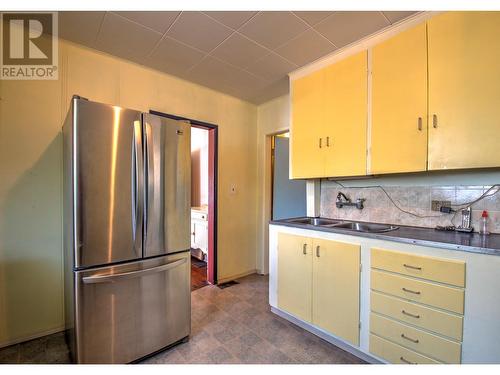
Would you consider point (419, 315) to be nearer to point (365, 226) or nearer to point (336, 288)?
point (336, 288)

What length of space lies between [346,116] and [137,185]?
5.75ft

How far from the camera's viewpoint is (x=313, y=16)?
163 centimetres

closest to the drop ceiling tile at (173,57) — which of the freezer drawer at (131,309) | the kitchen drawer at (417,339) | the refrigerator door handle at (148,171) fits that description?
the refrigerator door handle at (148,171)

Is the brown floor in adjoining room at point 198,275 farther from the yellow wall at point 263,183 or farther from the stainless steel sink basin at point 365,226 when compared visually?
the stainless steel sink basin at point 365,226

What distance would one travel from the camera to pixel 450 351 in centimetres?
126

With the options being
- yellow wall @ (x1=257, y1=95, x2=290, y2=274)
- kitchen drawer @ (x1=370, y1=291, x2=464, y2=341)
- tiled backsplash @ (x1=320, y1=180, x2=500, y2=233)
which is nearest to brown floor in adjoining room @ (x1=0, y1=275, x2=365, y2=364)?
kitchen drawer @ (x1=370, y1=291, x2=464, y2=341)

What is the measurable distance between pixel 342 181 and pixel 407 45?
3.95 feet

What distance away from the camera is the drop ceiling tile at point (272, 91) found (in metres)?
2.69

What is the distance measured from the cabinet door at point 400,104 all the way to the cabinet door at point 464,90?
56 mm

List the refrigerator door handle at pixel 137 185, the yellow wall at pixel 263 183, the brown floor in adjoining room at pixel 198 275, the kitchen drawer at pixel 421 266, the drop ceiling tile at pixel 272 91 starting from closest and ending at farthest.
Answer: the kitchen drawer at pixel 421 266
the refrigerator door handle at pixel 137 185
the drop ceiling tile at pixel 272 91
the brown floor in adjoining room at pixel 198 275
the yellow wall at pixel 263 183

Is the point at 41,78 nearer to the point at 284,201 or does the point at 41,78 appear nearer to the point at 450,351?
the point at 284,201

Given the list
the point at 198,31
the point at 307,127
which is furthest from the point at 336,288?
the point at 198,31

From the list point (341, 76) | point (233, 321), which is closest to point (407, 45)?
point (341, 76)

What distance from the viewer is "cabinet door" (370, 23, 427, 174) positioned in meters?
1.62
